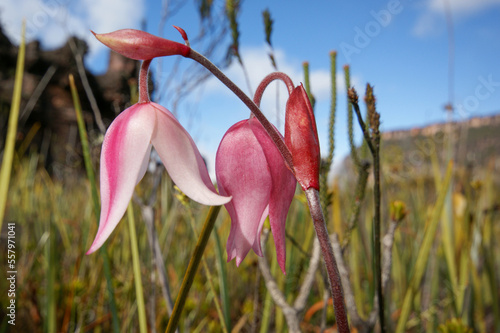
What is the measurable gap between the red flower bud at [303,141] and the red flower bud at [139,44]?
10cm

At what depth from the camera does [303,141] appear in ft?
0.92

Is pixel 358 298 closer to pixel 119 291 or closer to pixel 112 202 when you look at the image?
pixel 119 291

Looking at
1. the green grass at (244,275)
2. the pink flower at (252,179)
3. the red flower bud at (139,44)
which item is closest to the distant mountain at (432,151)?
the green grass at (244,275)

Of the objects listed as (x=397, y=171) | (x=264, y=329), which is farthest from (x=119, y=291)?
(x=397, y=171)

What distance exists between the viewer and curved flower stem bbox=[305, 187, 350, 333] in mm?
274

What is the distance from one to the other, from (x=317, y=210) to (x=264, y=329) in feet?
2.15

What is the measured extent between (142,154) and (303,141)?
130mm

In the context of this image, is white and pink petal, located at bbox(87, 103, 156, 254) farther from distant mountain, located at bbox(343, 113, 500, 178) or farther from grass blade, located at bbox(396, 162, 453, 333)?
grass blade, located at bbox(396, 162, 453, 333)

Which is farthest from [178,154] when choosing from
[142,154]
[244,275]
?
[244,275]

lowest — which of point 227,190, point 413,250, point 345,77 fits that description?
point 413,250

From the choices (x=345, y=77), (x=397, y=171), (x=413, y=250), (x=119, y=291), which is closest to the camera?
(x=345, y=77)

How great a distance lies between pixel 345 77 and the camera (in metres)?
0.54

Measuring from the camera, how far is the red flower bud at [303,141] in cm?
28

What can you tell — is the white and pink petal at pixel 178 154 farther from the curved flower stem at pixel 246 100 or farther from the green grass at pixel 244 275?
the green grass at pixel 244 275
